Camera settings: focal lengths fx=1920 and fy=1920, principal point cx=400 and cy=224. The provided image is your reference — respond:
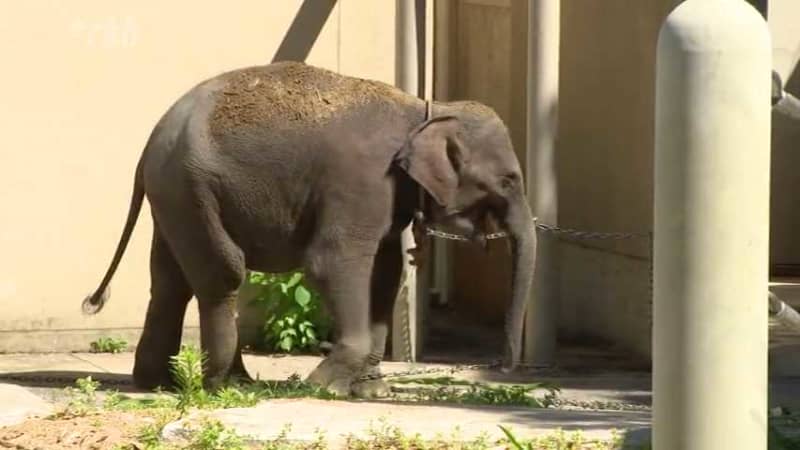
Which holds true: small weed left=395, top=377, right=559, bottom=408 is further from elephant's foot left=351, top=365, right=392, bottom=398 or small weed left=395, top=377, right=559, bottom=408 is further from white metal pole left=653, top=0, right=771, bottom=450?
white metal pole left=653, top=0, right=771, bottom=450

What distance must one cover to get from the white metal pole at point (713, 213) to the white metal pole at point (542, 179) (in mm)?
7910

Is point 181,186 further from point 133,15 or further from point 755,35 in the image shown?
point 755,35

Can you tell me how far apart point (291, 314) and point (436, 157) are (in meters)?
2.78

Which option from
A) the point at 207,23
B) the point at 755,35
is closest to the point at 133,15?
the point at 207,23

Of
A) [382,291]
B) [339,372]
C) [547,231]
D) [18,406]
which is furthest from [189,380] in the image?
[547,231]

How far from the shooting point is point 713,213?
4148mm

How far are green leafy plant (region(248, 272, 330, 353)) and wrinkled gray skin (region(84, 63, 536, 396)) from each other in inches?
84.4

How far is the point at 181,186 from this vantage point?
993 centimetres

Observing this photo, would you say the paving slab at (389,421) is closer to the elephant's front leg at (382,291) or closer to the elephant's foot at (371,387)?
the elephant's foot at (371,387)

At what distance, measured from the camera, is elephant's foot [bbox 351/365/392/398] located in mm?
9945

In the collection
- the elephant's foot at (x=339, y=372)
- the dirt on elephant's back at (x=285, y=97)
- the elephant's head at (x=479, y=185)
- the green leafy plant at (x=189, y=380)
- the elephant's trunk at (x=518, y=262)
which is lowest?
the elephant's foot at (x=339, y=372)

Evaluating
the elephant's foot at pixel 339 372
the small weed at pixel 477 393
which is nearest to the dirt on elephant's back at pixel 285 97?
the elephant's foot at pixel 339 372

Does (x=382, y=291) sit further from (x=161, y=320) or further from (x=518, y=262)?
(x=161, y=320)

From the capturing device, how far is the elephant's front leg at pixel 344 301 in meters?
9.86
